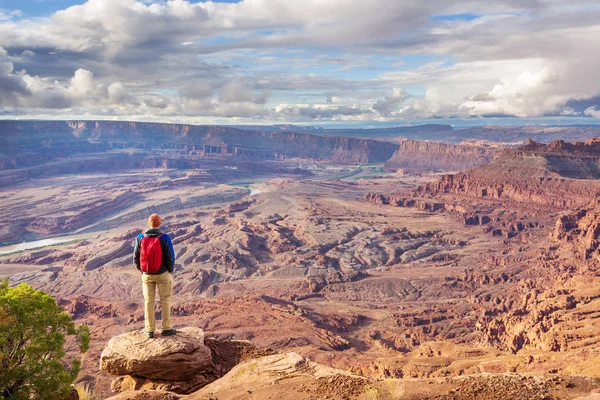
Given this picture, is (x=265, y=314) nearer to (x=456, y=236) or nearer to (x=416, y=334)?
(x=416, y=334)

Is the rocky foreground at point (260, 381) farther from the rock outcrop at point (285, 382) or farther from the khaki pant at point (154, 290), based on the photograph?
the khaki pant at point (154, 290)

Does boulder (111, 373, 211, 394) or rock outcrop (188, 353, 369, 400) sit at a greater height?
rock outcrop (188, 353, 369, 400)

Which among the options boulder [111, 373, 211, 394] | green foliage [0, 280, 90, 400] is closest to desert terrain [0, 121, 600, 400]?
boulder [111, 373, 211, 394]

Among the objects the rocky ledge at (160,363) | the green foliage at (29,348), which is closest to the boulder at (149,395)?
the rocky ledge at (160,363)

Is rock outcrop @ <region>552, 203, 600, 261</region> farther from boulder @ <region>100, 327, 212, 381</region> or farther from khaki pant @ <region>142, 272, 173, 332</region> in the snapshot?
khaki pant @ <region>142, 272, 173, 332</region>

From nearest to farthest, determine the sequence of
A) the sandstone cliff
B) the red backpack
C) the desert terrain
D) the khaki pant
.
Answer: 1. the red backpack
2. the khaki pant
3. the desert terrain
4. the sandstone cliff
